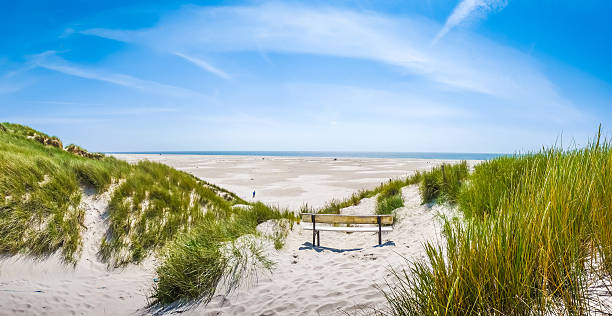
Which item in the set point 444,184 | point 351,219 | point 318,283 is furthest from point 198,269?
point 444,184

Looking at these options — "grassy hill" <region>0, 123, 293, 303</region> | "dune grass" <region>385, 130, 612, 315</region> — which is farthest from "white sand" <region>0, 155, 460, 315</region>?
"dune grass" <region>385, 130, 612, 315</region>

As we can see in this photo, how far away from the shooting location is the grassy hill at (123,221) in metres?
4.36

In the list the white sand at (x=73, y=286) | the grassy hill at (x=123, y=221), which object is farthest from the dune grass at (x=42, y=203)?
the white sand at (x=73, y=286)

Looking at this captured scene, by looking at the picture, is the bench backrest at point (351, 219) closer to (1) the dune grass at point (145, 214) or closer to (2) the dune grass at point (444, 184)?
(2) the dune grass at point (444, 184)

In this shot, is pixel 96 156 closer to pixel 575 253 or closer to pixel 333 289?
pixel 333 289

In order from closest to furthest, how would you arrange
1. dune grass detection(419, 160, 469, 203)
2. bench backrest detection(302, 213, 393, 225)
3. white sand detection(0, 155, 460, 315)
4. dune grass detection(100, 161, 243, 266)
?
1. white sand detection(0, 155, 460, 315)
2. dune grass detection(100, 161, 243, 266)
3. bench backrest detection(302, 213, 393, 225)
4. dune grass detection(419, 160, 469, 203)

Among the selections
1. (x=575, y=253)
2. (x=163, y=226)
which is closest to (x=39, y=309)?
(x=163, y=226)

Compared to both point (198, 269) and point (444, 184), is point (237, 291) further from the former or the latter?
point (444, 184)

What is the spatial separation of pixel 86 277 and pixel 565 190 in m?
7.35

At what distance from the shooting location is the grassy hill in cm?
436

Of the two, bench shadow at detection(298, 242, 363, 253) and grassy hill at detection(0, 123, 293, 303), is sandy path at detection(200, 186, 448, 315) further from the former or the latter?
grassy hill at detection(0, 123, 293, 303)

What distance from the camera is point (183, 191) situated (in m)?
8.89

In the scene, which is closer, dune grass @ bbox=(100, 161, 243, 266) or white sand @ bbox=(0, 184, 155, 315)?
white sand @ bbox=(0, 184, 155, 315)

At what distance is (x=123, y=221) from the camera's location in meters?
6.46
